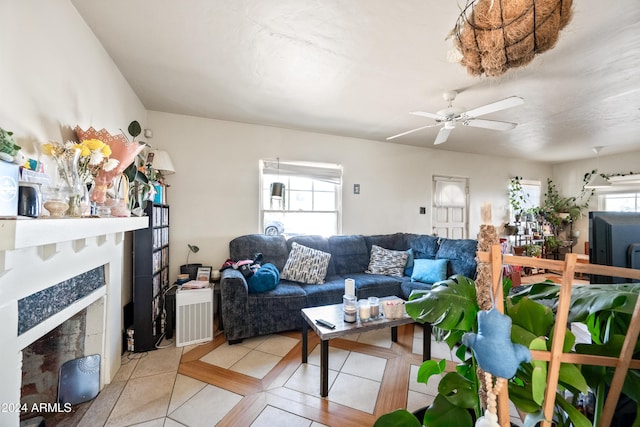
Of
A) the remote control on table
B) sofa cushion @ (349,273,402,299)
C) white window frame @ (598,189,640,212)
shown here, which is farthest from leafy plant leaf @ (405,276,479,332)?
white window frame @ (598,189,640,212)

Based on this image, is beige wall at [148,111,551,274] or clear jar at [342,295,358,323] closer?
clear jar at [342,295,358,323]

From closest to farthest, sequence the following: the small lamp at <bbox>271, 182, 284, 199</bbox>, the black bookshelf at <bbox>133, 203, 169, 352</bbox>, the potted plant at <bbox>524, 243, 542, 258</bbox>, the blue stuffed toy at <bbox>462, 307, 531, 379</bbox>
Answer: the blue stuffed toy at <bbox>462, 307, 531, 379</bbox>
the black bookshelf at <bbox>133, 203, 169, 352</bbox>
the small lamp at <bbox>271, 182, 284, 199</bbox>
the potted plant at <bbox>524, 243, 542, 258</bbox>

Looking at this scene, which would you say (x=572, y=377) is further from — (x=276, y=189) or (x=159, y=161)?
(x=159, y=161)

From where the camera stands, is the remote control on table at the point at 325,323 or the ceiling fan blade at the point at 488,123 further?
the ceiling fan blade at the point at 488,123

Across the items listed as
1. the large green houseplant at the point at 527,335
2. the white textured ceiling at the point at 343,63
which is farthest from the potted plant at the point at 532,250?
the large green houseplant at the point at 527,335

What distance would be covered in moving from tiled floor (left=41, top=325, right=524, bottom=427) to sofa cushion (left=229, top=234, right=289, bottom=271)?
3.19 feet

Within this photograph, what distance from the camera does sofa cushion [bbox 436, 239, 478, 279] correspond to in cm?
303

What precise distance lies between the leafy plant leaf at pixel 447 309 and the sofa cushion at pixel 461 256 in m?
2.55

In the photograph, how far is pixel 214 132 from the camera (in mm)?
3354

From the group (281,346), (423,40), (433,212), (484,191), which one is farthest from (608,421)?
(484,191)

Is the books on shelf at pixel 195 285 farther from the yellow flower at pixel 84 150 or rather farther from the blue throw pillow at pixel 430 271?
the blue throw pillow at pixel 430 271

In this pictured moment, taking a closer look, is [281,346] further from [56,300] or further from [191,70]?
[191,70]

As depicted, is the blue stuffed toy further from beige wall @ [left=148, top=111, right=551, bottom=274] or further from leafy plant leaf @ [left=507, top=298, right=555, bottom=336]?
beige wall @ [left=148, top=111, right=551, bottom=274]

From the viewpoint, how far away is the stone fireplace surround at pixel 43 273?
0.93 metres
